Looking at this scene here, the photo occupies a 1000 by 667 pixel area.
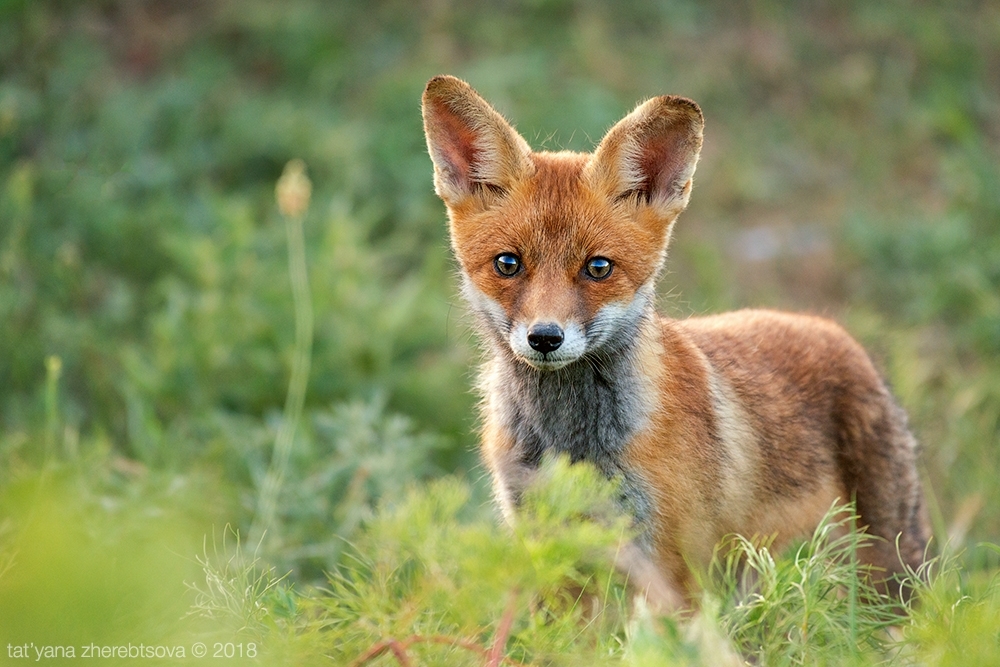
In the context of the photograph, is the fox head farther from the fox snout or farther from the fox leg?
the fox leg

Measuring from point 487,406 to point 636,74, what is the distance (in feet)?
18.6

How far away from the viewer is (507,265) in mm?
3822

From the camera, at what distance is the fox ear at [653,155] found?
12.8 ft

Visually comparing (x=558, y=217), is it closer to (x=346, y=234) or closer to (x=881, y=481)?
(x=881, y=481)

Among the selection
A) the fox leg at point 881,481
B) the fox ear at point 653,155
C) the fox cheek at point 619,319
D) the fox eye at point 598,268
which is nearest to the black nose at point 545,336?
the fox cheek at point 619,319

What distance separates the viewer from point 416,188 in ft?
25.2

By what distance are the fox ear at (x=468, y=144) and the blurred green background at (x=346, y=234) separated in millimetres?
766

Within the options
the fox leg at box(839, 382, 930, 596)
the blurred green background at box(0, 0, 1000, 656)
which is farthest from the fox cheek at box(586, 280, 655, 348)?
the fox leg at box(839, 382, 930, 596)

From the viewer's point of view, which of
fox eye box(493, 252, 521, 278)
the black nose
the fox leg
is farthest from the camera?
the fox leg

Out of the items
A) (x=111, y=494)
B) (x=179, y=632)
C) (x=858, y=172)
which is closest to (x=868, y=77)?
(x=858, y=172)

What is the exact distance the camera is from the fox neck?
3840 millimetres

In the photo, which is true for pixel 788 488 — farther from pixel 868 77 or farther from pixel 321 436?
pixel 868 77

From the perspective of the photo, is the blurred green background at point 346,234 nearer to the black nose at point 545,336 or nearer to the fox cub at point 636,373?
the fox cub at point 636,373

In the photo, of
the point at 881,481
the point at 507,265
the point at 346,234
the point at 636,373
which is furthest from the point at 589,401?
the point at 346,234
